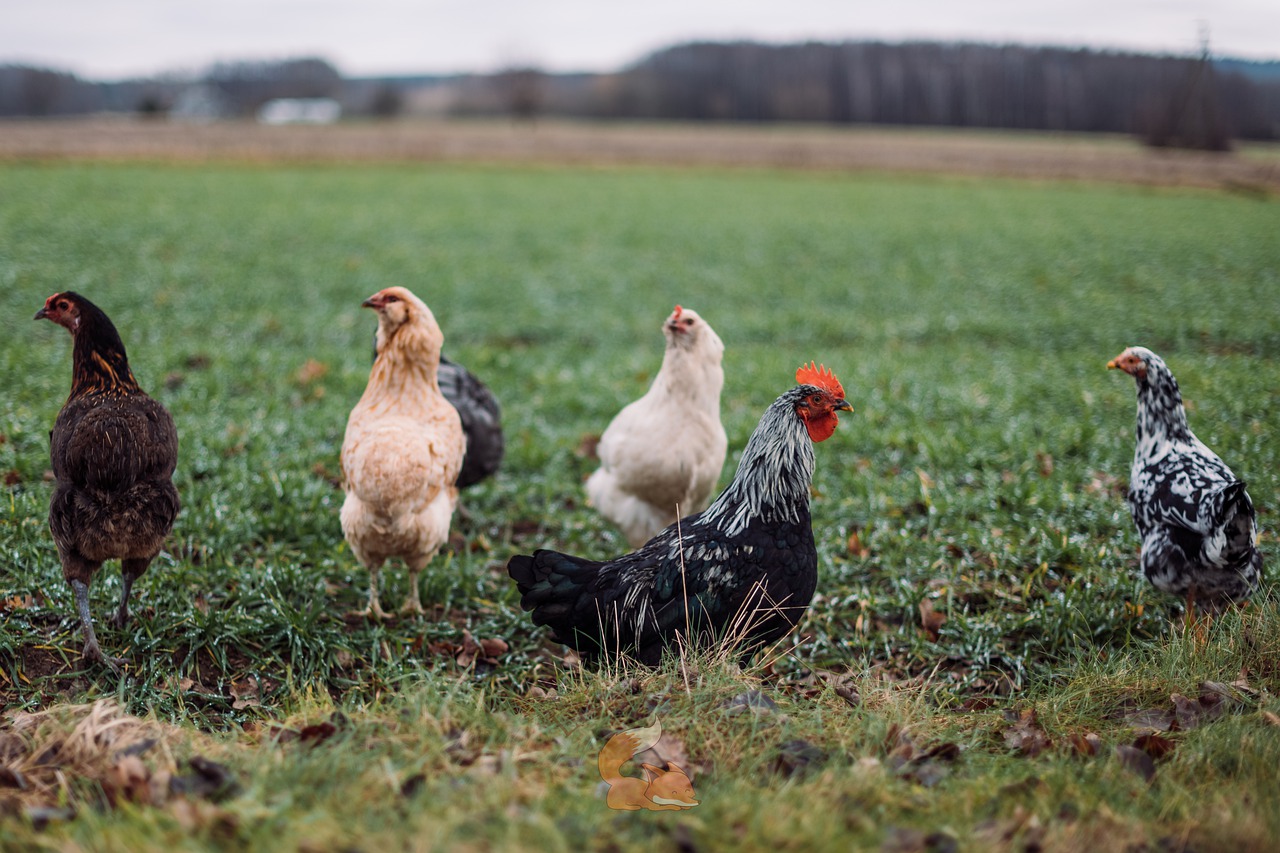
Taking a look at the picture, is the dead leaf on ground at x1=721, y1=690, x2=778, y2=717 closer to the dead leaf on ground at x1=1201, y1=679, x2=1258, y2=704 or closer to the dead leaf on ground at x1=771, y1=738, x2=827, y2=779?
the dead leaf on ground at x1=771, y1=738, x2=827, y2=779

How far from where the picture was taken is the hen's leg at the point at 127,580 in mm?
3465

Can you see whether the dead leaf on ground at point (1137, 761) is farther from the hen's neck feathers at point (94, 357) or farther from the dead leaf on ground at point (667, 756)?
the hen's neck feathers at point (94, 357)

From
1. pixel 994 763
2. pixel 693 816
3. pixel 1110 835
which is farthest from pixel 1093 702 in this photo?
pixel 693 816

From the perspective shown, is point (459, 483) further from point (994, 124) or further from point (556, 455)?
point (994, 124)

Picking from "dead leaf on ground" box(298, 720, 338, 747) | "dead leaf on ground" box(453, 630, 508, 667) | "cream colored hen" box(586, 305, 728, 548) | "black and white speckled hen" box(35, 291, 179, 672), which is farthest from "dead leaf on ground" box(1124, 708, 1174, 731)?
"black and white speckled hen" box(35, 291, 179, 672)

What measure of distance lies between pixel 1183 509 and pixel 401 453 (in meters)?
3.70

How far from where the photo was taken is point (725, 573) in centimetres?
324

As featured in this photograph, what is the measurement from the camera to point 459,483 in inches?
196

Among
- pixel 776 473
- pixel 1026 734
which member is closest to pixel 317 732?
pixel 776 473

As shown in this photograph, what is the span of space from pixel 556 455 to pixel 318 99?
86.2 m

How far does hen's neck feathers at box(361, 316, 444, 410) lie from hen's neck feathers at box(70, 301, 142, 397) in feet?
3.58

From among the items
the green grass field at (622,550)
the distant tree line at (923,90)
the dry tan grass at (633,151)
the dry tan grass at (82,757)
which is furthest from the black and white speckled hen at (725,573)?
the dry tan grass at (633,151)

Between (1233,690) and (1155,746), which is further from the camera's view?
(1233,690)

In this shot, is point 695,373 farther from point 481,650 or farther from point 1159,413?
point 1159,413
